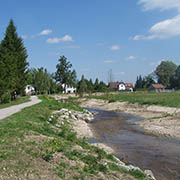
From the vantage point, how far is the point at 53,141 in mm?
10172

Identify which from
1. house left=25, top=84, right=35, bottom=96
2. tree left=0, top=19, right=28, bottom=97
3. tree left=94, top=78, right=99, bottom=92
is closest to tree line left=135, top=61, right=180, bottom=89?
tree left=94, top=78, right=99, bottom=92

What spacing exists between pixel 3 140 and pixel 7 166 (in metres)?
2.75

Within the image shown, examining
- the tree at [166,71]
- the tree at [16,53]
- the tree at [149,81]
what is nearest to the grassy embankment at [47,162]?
the tree at [16,53]

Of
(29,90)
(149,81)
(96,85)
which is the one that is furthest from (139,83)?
(29,90)

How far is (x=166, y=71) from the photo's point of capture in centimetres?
12262

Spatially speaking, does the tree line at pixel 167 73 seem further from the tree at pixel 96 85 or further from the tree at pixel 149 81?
the tree at pixel 96 85

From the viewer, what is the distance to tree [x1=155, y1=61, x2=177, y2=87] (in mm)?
121800

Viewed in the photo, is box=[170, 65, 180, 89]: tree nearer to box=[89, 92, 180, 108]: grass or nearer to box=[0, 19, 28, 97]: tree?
box=[89, 92, 180, 108]: grass

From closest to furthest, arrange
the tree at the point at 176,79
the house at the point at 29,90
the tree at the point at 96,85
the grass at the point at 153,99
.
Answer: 1. the grass at the point at 153,99
2. the house at the point at 29,90
3. the tree at the point at 96,85
4. the tree at the point at 176,79

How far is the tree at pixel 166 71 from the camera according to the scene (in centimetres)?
12180

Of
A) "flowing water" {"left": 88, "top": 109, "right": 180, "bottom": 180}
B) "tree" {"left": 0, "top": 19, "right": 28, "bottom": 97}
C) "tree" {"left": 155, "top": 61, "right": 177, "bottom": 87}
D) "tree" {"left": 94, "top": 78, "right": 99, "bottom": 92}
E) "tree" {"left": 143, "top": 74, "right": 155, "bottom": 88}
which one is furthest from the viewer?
"tree" {"left": 143, "top": 74, "right": 155, "bottom": 88}

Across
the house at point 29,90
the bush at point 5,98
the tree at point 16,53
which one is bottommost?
the bush at point 5,98

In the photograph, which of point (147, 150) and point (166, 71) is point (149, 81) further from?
point (147, 150)

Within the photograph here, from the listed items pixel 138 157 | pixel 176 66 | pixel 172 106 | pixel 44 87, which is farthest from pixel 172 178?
pixel 176 66
